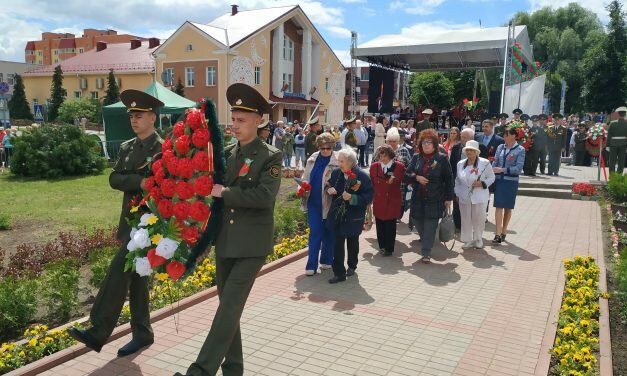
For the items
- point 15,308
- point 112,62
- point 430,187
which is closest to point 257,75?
point 112,62

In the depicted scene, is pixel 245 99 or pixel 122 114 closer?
pixel 245 99

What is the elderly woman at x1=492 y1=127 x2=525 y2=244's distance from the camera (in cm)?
873

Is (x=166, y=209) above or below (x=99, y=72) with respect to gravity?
below

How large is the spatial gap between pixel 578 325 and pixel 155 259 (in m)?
4.10

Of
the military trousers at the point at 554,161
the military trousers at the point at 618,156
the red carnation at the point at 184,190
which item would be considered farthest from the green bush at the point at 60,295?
the military trousers at the point at 554,161

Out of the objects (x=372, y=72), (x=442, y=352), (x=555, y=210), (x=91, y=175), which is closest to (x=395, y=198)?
(x=442, y=352)

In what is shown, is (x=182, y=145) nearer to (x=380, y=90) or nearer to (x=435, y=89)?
(x=380, y=90)

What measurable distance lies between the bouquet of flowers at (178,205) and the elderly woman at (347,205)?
3170 mm

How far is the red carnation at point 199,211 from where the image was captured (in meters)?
3.57

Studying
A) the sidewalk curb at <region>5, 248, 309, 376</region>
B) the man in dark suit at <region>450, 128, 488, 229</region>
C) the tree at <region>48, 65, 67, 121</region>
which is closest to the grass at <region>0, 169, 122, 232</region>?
the sidewalk curb at <region>5, 248, 309, 376</region>

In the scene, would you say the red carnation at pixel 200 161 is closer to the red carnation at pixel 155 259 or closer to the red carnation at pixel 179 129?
the red carnation at pixel 179 129

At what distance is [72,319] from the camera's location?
17.9 feet

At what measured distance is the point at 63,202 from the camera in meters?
12.0

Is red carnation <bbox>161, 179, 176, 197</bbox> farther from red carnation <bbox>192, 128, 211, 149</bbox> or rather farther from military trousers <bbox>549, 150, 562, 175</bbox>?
military trousers <bbox>549, 150, 562, 175</bbox>
